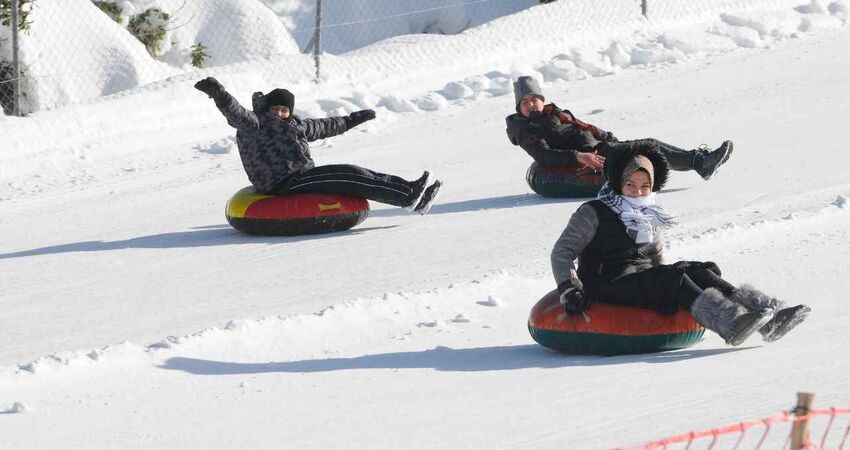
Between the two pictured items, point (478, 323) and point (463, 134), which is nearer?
point (478, 323)

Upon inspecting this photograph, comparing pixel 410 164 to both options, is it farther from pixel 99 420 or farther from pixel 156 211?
pixel 99 420

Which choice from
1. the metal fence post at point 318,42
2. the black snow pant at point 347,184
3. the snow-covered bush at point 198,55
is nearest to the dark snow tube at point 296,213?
the black snow pant at point 347,184

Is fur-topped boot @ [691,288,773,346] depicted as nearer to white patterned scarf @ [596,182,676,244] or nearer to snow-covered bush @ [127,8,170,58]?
white patterned scarf @ [596,182,676,244]

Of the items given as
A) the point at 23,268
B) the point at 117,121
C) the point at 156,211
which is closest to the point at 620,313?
the point at 23,268

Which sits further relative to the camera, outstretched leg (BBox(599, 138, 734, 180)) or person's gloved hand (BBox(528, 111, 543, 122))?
person's gloved hand (BBox(528, 111, 543, 122))

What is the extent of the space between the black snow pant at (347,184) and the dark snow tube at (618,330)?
10.7 feet

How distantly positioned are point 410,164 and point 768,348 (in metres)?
5.95

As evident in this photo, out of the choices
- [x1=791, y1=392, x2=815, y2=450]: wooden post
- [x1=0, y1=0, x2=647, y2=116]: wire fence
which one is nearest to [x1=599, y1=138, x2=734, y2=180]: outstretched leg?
[x1=0, y1=0, x2=647, y2=116]: wire fence

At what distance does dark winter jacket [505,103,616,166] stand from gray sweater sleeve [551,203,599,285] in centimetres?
365

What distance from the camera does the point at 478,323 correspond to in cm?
773

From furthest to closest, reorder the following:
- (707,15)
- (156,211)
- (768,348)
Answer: (707,15) → (156,211) → (768,348)

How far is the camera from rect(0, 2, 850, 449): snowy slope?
235 inches

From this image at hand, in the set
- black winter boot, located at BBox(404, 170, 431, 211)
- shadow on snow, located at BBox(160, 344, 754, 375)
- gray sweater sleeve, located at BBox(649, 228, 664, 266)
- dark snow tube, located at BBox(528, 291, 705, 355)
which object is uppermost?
gray sweater sleeve, located at BBox(649, 228, 664, 266)

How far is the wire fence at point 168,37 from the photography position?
14906 millimetres
